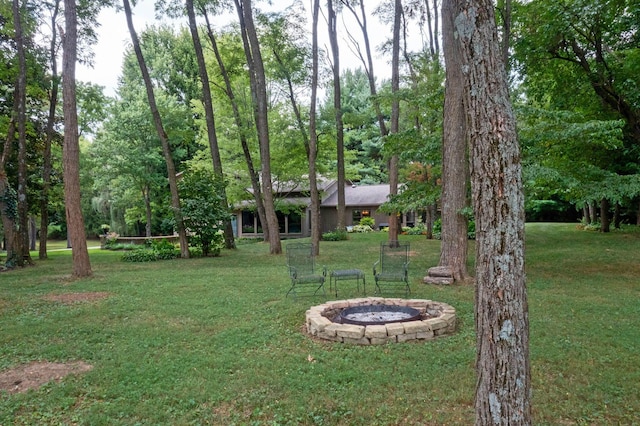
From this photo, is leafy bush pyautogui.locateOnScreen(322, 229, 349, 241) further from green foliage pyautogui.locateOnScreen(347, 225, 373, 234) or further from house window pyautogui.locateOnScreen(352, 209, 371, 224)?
house window pyautogui.locateOnScreen(352, 209, 371, 224)

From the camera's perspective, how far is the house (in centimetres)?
2479

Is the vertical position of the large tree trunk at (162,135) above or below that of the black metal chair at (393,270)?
above

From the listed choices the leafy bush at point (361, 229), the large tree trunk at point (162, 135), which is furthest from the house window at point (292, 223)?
the large tree trunk at point (162, 135)

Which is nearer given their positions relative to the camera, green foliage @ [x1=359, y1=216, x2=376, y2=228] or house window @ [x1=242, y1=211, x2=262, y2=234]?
→ green foliage @ [x1=359, y1=216, x2=376, y2=228]

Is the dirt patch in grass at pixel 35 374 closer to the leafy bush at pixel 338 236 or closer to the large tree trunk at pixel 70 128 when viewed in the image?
the large tree trunk at pixel 70 128

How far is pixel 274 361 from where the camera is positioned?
4.14 m

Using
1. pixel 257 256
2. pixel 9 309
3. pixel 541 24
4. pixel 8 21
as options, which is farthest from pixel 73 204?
pixel 541 24

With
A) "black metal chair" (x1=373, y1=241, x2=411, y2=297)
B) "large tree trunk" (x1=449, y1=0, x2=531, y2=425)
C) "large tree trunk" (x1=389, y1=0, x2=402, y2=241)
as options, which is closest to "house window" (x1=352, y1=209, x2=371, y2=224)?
"large tree trunk" (x1=389, y1=0, x2=402, y2=241)

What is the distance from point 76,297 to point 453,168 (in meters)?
7.56

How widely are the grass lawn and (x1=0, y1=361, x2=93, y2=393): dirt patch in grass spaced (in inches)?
4.8

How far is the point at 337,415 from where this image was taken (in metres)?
3.06

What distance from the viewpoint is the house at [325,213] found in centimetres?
2479

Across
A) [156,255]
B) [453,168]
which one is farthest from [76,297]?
[453,168]

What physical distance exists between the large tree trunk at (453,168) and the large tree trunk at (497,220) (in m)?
5.96
